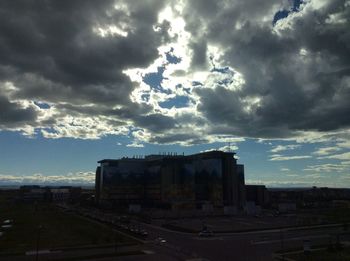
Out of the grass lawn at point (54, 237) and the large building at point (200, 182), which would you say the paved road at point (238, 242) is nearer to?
the grass lawn at point (54, 237)

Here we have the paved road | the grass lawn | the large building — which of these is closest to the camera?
the paved road

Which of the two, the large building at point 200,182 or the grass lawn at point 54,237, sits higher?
the large building at point 200,182

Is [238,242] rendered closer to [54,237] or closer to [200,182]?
[54,237]

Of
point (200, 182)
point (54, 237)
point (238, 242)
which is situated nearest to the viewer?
point (238, 242)

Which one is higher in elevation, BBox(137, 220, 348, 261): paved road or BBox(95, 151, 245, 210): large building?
BBox(95, 151, 245, 210): large building

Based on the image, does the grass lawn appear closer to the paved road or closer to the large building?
the paved road

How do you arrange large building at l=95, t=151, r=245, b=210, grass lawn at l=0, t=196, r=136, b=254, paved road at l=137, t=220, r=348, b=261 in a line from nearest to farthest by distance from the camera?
paved road at l=137, t=220, r=348, b=261
grass lawn at l=0, t=196, r=136, b=254
large building at l=95, t=151, r=245, b=210

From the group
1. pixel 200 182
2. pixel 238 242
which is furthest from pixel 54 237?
pixel 200 182

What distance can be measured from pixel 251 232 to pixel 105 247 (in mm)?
43138

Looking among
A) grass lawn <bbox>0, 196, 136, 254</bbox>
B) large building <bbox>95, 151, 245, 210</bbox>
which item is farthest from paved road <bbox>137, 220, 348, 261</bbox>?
large building <bbox>95, 151, 245, 210</bbox>

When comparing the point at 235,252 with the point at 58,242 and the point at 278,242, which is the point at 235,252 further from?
the point at 58,242

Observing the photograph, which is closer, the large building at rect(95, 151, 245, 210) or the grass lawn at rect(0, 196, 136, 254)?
the grass lawn at rect(0, 196, 136, 254)

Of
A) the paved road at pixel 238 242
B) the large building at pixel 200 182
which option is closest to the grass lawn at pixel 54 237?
the paved road at pixel 238 242

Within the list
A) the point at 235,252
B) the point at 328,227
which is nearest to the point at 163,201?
the point at 328,227
